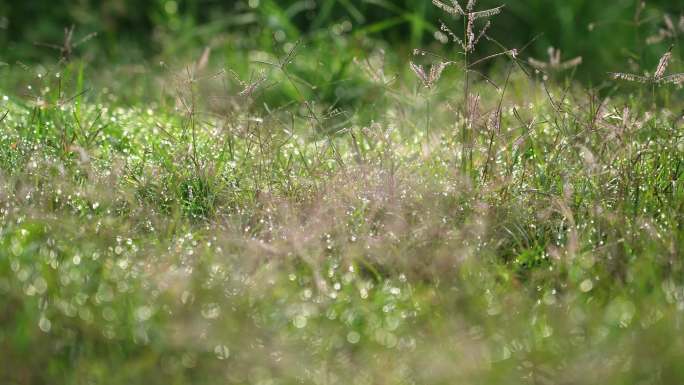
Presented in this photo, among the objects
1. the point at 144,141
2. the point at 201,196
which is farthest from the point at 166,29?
the point at 201,196

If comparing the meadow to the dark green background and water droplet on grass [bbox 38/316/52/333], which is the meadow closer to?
water droplet on grass [bbox 38/316/52/333]

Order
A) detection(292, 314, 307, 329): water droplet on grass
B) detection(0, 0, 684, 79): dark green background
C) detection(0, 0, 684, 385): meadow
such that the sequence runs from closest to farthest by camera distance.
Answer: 1. detection(0, 0, 684, 385): meadow
2. detection(292, 314, 307, 329): water droplet on grass
3. detection(0, 0, 684, 79): dark green background

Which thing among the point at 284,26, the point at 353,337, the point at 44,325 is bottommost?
the point at 284,26

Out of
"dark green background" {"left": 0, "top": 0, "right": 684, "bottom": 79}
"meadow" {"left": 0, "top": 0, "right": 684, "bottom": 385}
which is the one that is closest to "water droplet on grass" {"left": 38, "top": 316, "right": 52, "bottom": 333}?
"meadow" {"left": 0, "top": 0, "right": 684, "bottom": 385}

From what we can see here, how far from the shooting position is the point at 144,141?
106 inches

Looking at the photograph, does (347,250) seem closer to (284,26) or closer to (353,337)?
(353,337)

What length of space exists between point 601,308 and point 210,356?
77 cm

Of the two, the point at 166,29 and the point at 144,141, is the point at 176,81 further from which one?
the point at 166,29

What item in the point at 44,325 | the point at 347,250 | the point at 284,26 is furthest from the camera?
the point at 284,26

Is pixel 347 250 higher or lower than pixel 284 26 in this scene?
higher

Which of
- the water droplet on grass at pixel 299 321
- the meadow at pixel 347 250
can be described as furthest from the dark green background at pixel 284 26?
the water droplet on grass at pixel 299 321

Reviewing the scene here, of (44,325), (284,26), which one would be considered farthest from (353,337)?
(284,26)

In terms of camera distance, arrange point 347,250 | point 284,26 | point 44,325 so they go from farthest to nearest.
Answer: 1. point 284,26
2. point 347,250
3. point 44,325

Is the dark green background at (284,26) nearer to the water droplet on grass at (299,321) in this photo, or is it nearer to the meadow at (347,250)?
the meadow at (347,250)
